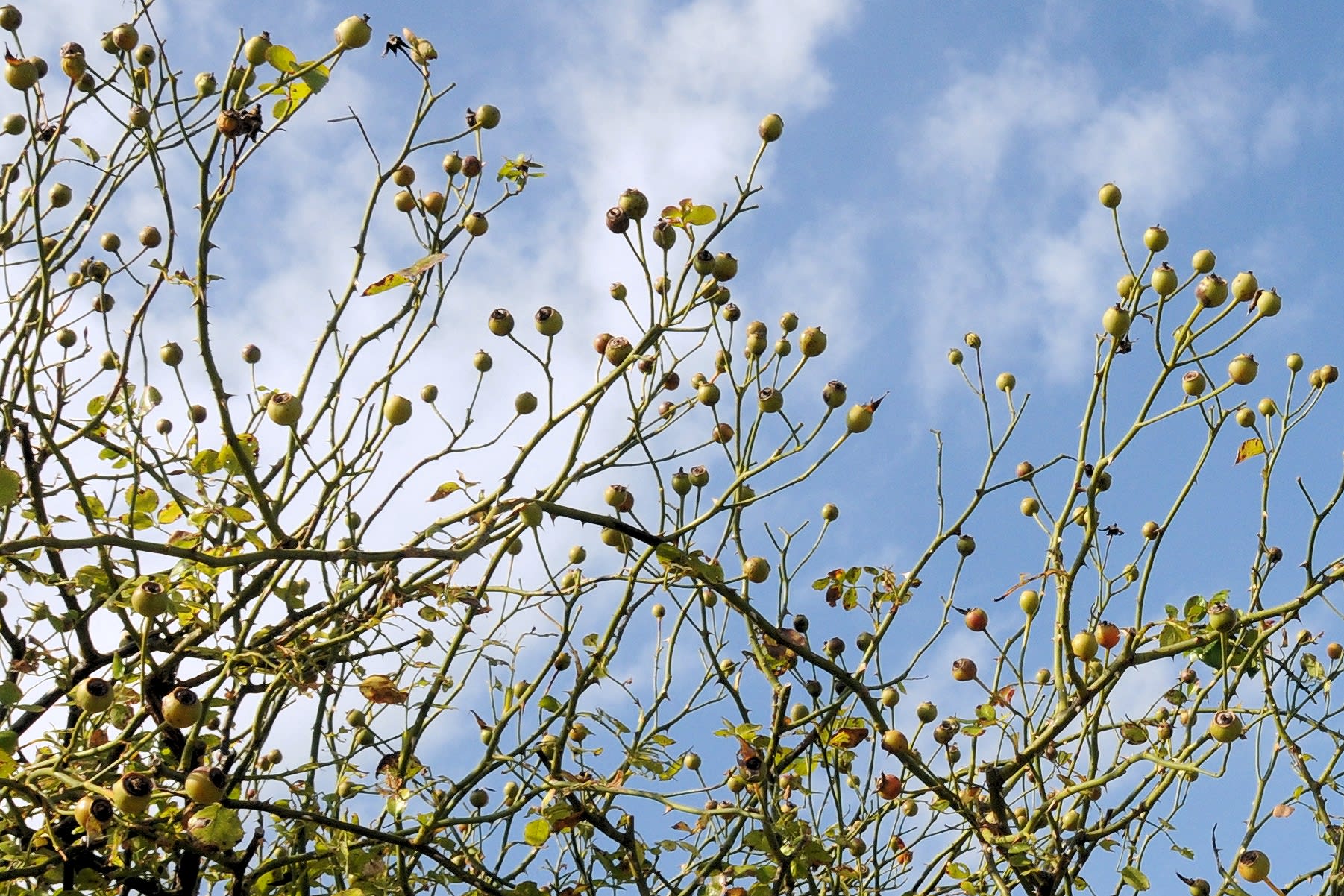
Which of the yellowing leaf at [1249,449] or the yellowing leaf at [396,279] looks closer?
the yellowing leaf at [396,279]

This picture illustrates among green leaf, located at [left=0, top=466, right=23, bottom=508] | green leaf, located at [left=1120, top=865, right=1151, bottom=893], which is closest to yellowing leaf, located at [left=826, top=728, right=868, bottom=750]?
green leaf, located at [left=1120, top=865, right=1151, bottom=893]

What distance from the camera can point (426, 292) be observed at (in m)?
2.45

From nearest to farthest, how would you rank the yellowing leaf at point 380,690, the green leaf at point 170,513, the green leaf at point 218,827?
1. the green leaf at point 218,827
2. the yellowing leaf at point 380,690
3. the green leaf at point 170,513

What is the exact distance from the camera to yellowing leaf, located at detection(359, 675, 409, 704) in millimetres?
2158

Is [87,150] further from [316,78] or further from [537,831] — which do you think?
[537,831]

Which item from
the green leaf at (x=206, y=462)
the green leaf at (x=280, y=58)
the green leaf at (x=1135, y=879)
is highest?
the green leaf at (x=280, y=58)

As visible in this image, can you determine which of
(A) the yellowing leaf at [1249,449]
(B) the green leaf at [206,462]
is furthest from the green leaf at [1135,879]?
(B) the green leaf at [206,462]

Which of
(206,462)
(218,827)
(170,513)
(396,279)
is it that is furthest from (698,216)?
(218,827)

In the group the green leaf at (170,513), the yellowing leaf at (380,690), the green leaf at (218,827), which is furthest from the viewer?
the green leaf at (170,513)

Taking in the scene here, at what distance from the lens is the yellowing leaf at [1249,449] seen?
8.48 feet

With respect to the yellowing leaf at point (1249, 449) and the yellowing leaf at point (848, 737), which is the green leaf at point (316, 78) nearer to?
the yellowing leaf at point (848, 737)

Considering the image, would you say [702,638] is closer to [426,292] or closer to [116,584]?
[426,292]

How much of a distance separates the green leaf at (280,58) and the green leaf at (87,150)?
0.82 metres

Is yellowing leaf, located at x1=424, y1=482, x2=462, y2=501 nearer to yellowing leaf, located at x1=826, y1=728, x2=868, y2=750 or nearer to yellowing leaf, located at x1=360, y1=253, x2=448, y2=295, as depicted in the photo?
yellowing leaf, located at x1=360, y1=253, x2=448, y2=295
